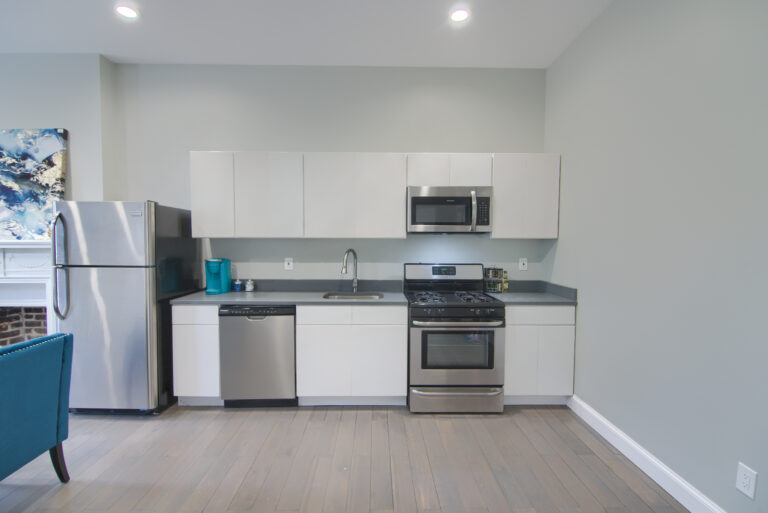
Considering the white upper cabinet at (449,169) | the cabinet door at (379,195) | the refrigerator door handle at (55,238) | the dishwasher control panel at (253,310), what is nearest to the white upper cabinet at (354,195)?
the cabinet door at (379,195)

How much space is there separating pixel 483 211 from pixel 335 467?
7.10 ft

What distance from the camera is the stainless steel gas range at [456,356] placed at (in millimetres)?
2619

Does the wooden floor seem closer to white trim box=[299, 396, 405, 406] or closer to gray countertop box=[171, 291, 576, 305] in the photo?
white trim box=[299, 396, 405, 406]

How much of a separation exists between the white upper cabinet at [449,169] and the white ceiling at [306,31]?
35.2 inches

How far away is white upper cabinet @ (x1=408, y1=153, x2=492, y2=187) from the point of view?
112 inches

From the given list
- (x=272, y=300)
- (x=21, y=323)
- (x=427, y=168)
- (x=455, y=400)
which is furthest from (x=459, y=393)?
(x=21, y=323)

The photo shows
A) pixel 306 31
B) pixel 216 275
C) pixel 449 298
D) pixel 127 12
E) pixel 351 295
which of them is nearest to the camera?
pixel 127 12

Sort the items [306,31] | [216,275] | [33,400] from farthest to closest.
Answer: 1. [216,275]
2. [306,31]
3. [33,400]

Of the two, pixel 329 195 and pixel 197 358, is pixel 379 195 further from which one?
pixel 197 358

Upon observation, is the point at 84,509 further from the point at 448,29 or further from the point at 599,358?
the point at 448,29

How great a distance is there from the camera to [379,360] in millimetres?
2666

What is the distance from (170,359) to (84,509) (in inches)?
45.8

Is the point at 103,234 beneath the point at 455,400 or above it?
above

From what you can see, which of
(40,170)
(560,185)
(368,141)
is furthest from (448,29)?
(40,170)
